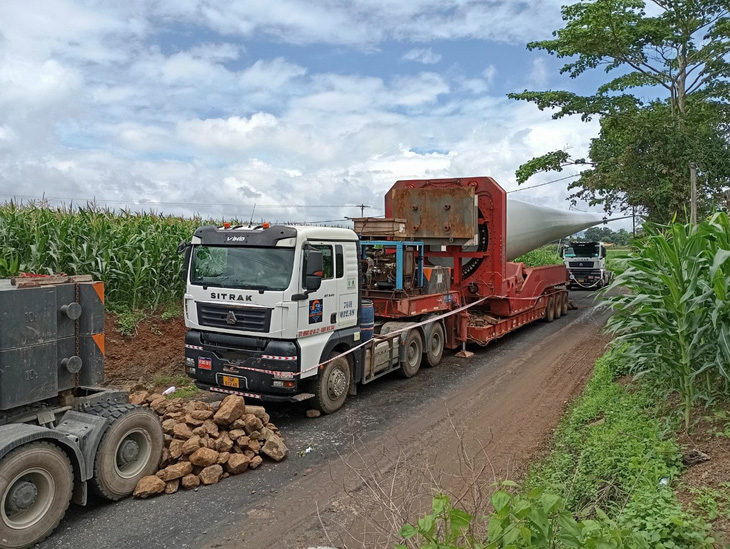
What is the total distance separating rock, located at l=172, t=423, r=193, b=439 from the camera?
6203mm

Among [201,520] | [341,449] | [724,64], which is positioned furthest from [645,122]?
[201,520]

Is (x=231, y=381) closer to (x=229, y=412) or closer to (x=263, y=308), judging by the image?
(x=263, y=308)

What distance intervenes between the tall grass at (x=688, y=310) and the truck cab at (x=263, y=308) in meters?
4.06

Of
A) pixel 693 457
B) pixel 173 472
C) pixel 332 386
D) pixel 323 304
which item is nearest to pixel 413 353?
pixel 332 386

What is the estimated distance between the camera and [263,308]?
7453 millimetres

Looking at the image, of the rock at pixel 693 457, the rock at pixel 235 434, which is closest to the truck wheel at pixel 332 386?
the rock at pixel 235 434

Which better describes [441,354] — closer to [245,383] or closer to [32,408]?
[245,383]

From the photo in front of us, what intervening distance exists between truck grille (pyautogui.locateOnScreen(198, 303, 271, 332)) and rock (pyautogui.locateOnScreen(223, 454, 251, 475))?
181 cm

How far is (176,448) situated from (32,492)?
5.19 ft

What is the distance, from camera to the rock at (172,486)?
18.7 feet

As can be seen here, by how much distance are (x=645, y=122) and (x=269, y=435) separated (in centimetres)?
1551

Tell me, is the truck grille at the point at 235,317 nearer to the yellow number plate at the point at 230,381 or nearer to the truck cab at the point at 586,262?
the yellow number plate at the point at 230,381

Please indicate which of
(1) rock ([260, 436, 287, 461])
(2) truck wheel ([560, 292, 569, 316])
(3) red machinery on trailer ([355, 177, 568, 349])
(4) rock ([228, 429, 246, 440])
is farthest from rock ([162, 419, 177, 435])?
(2) truck wheel ([560, 292, 569, 316])

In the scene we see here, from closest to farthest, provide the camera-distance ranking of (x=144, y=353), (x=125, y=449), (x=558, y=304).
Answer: (x=125, y=449) → (x=144, y=353) → (x=558, y=304)
